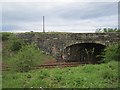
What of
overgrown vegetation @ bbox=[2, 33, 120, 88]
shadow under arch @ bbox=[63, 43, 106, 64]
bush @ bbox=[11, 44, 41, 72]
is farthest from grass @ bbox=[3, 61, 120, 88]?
shadow under arch @ bbox=[63, 43, 106, 64]

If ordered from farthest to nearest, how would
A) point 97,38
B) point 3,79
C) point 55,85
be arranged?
point 97,38, point 3,79, point 55,85

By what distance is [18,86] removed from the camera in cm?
905

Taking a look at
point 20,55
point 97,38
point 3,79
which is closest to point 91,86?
point 3,79

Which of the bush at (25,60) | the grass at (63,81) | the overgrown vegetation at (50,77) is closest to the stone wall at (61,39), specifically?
the overgrown vegetation at (50,77)

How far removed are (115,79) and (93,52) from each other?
1210 centimetres

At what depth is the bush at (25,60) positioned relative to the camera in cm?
1241

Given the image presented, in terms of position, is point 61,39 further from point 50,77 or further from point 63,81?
point 63,81

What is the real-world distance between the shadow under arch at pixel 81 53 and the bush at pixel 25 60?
8.01m

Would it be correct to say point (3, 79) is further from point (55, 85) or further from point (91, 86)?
point (91, 86)

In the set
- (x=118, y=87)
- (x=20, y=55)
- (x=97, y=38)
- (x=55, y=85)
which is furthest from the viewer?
(x=97, y=38)

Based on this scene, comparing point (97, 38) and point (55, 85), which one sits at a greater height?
point (97, 38)

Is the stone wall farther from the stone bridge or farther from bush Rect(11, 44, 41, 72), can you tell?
bush Rect(11, 44, 41, 72)

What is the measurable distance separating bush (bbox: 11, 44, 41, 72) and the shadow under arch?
26.3 feet

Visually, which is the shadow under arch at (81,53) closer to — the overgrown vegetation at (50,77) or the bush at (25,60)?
the overgrown vegetation at (50,77)
